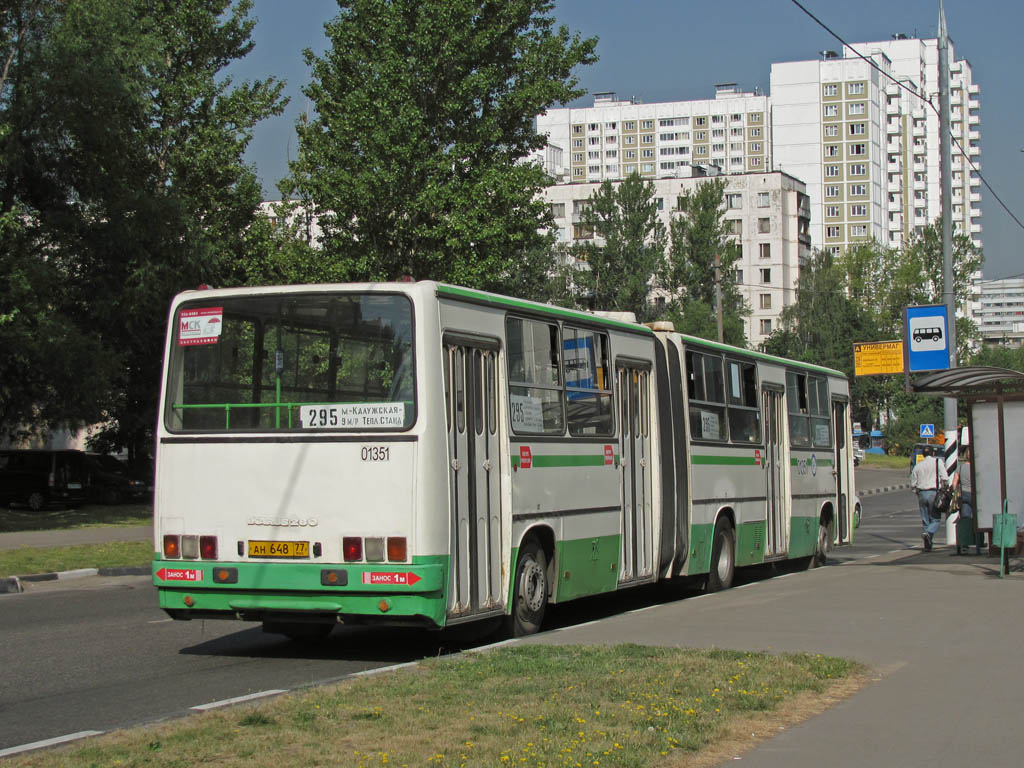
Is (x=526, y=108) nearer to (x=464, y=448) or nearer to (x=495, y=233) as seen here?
(x=495, y=233)

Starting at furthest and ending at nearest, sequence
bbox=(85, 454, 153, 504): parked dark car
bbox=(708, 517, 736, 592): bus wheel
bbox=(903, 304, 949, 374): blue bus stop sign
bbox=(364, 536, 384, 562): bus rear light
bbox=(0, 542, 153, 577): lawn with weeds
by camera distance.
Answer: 1. bbox=(85, 454, 153, 504): parked dark car
2. bbox=(903, 304, 949, 374): blue bus stop sign
3. bbox=(0, 542, 153, 577): lawn with weeds
4. bbox=(708, 517, 736, 592): bus wheel
5. bbox=(364, 536, 384, 562): bus rear light

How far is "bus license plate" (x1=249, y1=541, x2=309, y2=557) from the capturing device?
34.6ft

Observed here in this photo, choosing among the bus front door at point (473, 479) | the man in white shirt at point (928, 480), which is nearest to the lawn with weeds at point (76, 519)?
the man in white shirt at point (928, 480)

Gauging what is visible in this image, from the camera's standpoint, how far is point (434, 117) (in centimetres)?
3694

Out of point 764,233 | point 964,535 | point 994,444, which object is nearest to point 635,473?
point 994,444

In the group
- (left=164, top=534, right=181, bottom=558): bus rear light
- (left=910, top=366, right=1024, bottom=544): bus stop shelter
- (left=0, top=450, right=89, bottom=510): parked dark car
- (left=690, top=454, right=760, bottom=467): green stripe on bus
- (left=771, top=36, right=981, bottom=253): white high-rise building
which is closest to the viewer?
(left=164, top=534, right=181, bottom=558): bus rear light

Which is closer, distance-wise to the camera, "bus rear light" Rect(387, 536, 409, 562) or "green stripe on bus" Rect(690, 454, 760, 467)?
"bus rear light" Rect(387, 536, 409, 562)

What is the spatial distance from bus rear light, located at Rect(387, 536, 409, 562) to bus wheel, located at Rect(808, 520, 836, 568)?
1219 centimetres

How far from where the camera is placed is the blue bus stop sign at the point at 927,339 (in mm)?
22938

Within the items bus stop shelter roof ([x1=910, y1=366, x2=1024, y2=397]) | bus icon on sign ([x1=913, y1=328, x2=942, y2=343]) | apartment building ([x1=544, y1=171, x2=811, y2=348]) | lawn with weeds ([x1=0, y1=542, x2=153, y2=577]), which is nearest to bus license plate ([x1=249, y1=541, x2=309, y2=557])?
lawn with weeds ([x1=0, y1=542, x2=153, y2=577])

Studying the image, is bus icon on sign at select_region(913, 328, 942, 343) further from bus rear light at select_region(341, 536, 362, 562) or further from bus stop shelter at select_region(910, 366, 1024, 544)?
bus rear light at select_region(341, 536, 362, 562)

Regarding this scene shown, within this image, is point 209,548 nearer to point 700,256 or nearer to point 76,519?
point 76,519

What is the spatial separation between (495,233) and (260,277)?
8654 millimetres

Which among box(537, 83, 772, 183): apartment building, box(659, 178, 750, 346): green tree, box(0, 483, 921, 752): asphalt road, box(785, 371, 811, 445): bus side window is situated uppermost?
box(537, 83, 772, 183): apartment building
